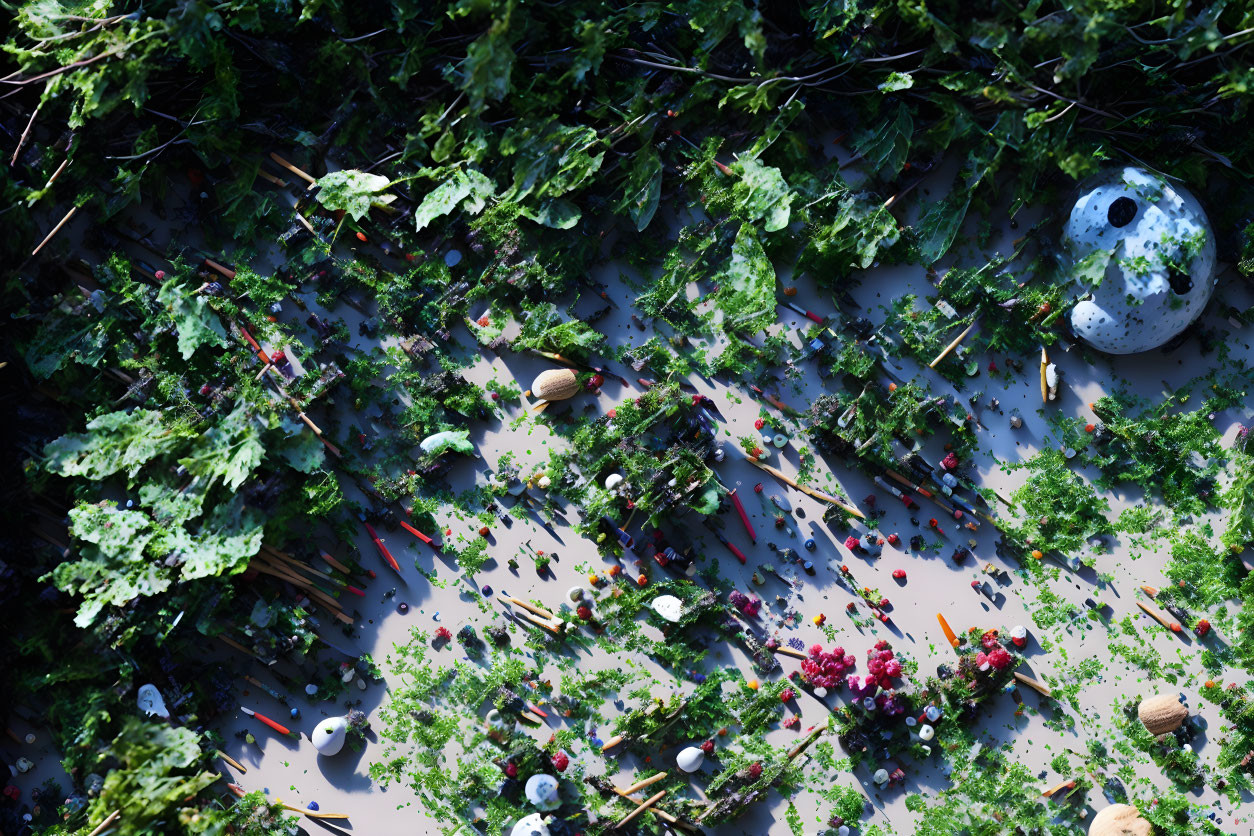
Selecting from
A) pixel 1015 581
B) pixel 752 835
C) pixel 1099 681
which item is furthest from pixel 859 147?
pixel 752 835

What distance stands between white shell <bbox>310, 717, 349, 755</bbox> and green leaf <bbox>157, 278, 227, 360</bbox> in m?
1.83

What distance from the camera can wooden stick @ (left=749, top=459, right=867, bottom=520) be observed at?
524 cm

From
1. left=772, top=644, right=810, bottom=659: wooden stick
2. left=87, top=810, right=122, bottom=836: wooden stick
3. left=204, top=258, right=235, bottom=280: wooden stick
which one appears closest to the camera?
left=87, top=810, right=122, bottom=836: wooden stick

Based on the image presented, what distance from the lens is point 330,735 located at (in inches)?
198

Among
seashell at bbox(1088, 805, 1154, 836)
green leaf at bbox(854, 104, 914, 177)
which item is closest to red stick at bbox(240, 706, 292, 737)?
seashell at bbox(1088, 805, 1154, 836)

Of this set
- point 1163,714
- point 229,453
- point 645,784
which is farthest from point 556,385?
point 1163,714

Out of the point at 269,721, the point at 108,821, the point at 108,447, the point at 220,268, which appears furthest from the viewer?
the point at 220,268

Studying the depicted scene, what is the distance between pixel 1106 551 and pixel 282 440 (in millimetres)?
3888

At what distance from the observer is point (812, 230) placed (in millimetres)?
5293

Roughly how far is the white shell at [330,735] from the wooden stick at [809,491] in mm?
2280

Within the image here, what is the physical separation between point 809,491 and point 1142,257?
1849 millimetres

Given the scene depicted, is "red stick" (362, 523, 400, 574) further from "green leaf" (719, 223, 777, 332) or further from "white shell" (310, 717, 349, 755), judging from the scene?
"green leaf" (719, 223, 777, 332)

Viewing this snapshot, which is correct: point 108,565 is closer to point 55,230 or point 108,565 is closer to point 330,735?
point 330,735

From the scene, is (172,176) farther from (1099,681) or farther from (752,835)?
(1099,681)
